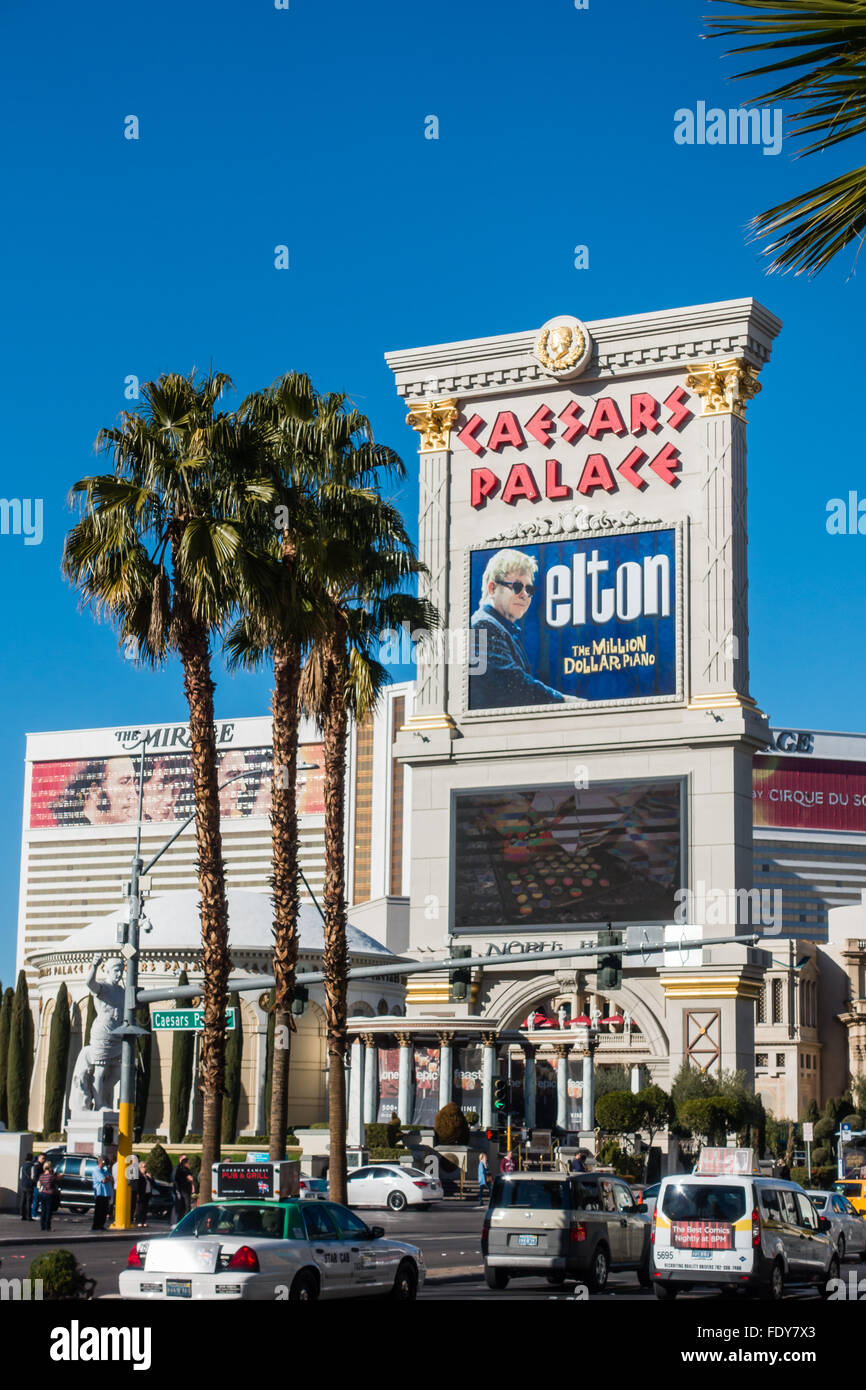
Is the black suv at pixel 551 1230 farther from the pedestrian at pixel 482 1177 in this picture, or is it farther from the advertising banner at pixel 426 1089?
the advertising banner at pixel 426 1089

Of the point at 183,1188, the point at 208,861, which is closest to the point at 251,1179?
the point at 208,861

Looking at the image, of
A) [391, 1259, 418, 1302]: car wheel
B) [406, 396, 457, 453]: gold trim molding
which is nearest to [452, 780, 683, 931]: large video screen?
[406, 396, 457, 453]: gold trim molding

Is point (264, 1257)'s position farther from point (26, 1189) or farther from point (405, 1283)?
point (26, 1189)

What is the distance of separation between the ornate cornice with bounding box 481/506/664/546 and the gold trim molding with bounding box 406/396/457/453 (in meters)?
5.78

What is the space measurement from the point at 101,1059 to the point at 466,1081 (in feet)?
48.2

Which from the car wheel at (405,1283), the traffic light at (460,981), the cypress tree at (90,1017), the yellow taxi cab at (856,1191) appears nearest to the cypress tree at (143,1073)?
the cypress tree at (90,1017)

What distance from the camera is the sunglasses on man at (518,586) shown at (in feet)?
260

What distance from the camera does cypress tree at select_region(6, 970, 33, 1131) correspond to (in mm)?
89375

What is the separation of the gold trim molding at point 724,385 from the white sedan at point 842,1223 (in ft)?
152

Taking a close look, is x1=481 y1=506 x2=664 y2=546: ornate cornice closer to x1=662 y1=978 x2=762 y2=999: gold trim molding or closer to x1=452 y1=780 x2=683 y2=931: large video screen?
x1=452 y1=780 x2=683 y2=931: large video screen

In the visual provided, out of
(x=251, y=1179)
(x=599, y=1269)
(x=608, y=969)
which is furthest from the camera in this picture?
(x=608, y=969)

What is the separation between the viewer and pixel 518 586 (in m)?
79.8

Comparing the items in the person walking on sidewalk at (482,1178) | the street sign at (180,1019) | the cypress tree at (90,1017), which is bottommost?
the person walking on sidewalk at (482,1178)

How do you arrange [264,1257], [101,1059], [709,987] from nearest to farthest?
1. [264,1257]
2. [101,1059]
3. [709,987]
